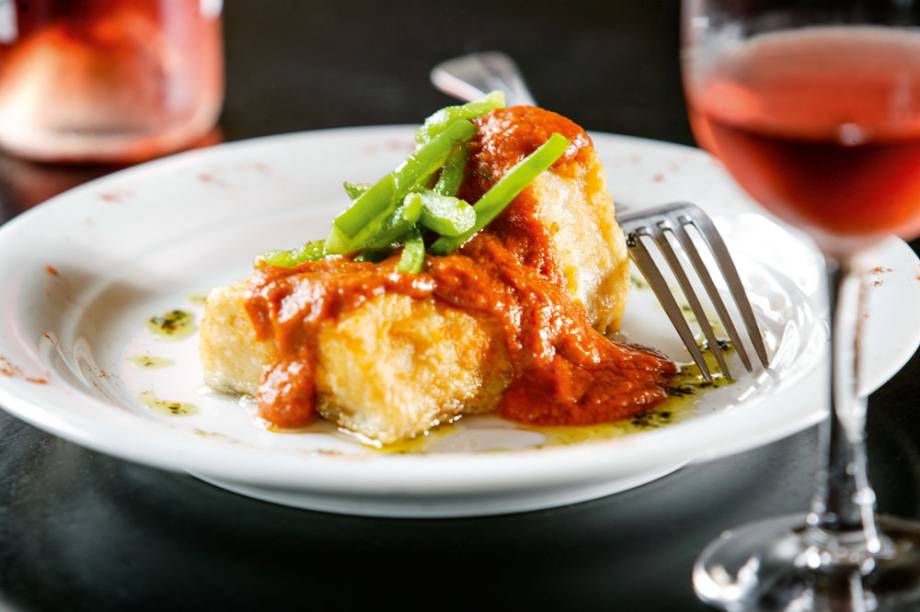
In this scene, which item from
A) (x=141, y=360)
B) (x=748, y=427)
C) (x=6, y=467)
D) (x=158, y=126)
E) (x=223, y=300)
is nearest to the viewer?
(x=748, y=427)

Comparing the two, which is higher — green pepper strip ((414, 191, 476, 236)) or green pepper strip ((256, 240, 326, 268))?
green pepper strip ((414, 191, 476, 236))

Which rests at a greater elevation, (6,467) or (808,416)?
(808,416)

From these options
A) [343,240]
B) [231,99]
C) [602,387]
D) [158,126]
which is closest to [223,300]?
[343,240]

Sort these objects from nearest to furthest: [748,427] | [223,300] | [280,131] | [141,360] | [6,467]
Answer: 1. [748,427]
2. [6,467]
3. [223,300]
4. [141,360]
5. [280,131]

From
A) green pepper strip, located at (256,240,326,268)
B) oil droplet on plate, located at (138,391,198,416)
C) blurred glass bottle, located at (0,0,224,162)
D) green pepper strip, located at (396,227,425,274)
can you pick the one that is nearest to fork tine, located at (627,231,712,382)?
green pepper strip, located at (396,227,425,274)

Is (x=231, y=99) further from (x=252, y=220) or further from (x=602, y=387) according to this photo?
(x=602, y=387)

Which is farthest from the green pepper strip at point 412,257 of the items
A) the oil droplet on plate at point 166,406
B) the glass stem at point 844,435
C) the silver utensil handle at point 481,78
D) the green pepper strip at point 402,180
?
the silver utensil handle at point 481,78

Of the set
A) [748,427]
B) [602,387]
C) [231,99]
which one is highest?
[748,427]

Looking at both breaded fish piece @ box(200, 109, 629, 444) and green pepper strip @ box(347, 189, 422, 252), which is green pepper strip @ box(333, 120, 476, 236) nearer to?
green pepper strip @ box(347, 189, 422, 252)

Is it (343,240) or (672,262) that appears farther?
(672,262)
